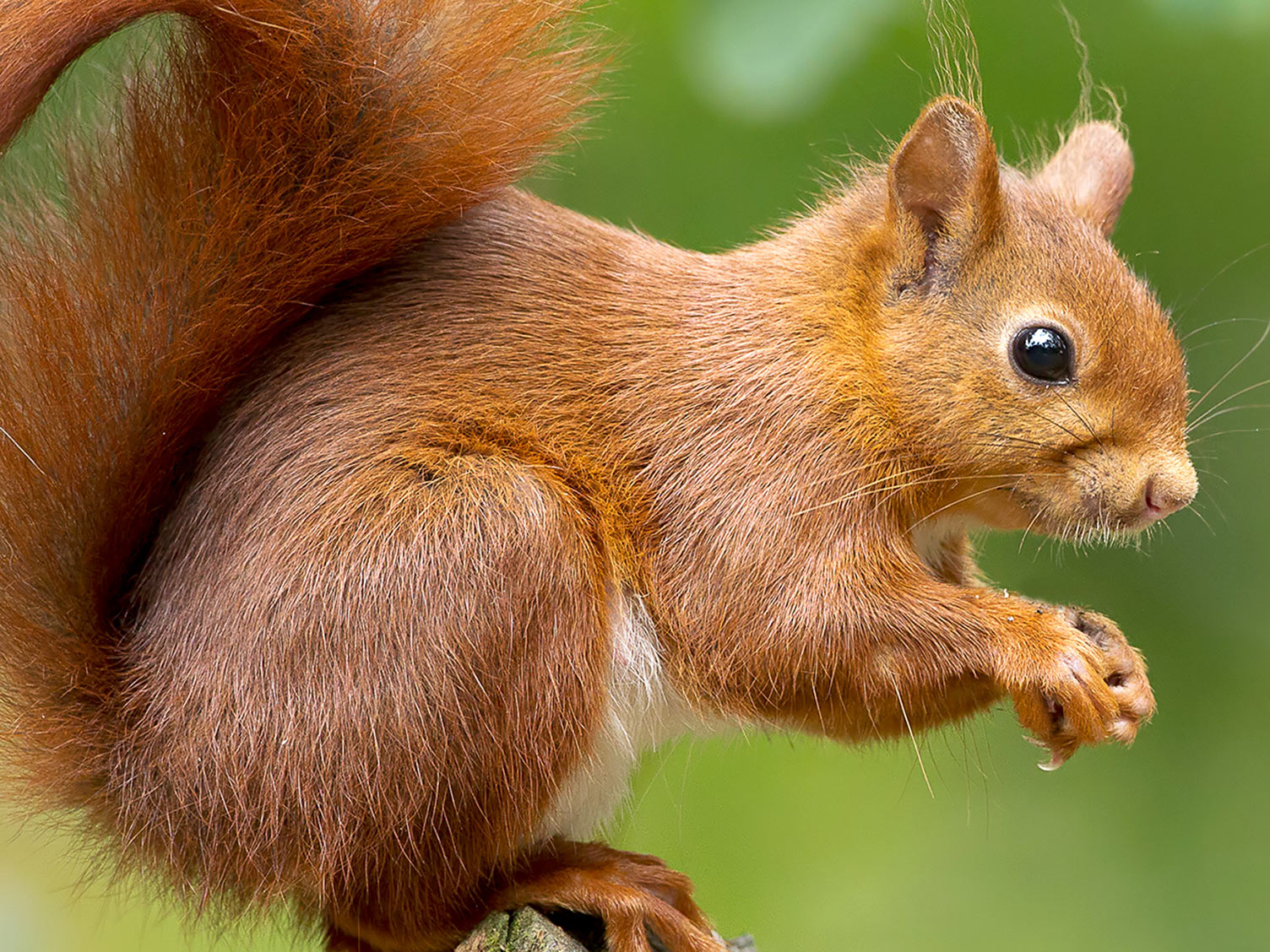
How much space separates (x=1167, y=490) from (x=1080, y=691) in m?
0.23

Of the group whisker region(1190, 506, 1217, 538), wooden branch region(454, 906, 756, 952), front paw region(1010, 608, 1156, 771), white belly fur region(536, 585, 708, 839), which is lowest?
wooden branch region(454, 906, 756, 952)

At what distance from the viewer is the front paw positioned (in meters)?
1.32

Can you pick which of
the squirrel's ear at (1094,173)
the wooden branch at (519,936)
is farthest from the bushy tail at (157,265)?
the squirrel's ear at (1094,173)

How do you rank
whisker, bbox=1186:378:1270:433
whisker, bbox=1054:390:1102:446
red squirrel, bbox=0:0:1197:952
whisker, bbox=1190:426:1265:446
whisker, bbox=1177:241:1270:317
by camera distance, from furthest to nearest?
whisker, bbox=1177:241:1270:317
whisker, bbox=1190:426:1265:446
whisker, bbox=1186:378:1270:433
whisker, bbox=1054:390:1102:446
red squirrel, bbox=0:0:1197:952

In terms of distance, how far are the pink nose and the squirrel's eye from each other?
142 millimetres

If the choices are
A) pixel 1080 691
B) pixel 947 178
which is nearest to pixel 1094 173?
pixel 947 178

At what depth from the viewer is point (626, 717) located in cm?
142

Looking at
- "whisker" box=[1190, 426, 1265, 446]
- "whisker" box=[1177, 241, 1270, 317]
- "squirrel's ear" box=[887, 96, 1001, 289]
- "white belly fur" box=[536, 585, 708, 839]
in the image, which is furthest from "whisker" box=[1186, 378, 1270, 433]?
"white belly fur" box=[536, 585, 708, 839]

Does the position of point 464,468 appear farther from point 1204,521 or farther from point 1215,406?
point 1204,521

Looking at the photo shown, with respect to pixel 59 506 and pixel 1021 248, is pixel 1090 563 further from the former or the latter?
pixel 59 506

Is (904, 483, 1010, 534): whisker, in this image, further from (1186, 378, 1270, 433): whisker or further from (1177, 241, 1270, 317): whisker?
(1177, 241, 1270, 317): whisker

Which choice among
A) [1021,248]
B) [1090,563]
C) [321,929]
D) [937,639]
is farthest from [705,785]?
[1021,248]

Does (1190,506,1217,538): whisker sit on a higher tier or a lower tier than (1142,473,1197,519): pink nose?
Answer: lower

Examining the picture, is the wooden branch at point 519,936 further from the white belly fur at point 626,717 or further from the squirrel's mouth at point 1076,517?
the squirrel's mouth at point 1076,517
